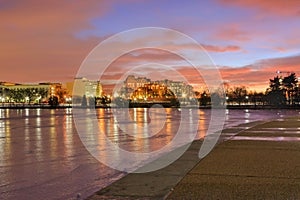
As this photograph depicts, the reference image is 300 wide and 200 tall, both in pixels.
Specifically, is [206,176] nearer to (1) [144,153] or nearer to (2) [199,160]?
(2) [199,160]

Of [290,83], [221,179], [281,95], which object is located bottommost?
[221,179]

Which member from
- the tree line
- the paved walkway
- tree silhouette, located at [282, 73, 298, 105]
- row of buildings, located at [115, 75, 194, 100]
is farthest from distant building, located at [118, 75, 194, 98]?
the paved walkway

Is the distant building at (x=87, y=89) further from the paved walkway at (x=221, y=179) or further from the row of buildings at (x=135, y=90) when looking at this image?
the paved walkway at (x=221, y=179)

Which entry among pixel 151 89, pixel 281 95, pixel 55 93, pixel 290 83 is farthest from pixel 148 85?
pixel 281 95

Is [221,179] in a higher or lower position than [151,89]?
lower

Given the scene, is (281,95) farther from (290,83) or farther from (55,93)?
(55,93)

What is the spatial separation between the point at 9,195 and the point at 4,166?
9.85 ft

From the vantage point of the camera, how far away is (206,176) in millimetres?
7137

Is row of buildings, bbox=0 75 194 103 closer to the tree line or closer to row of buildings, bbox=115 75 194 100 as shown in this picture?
row of buildings, bbox=115 75 194 100

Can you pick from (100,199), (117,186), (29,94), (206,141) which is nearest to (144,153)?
(206,141)

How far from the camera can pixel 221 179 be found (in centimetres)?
687

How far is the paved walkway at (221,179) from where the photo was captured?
590cm

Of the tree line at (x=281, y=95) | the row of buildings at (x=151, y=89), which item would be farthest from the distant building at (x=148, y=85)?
the tree line at (x=281, y=95)

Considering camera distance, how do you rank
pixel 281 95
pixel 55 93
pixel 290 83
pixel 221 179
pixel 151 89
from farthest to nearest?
pixel 55 93 < pixel 151 89 < pixel 290 83 < pixel 281 95 < pixel 221 179
